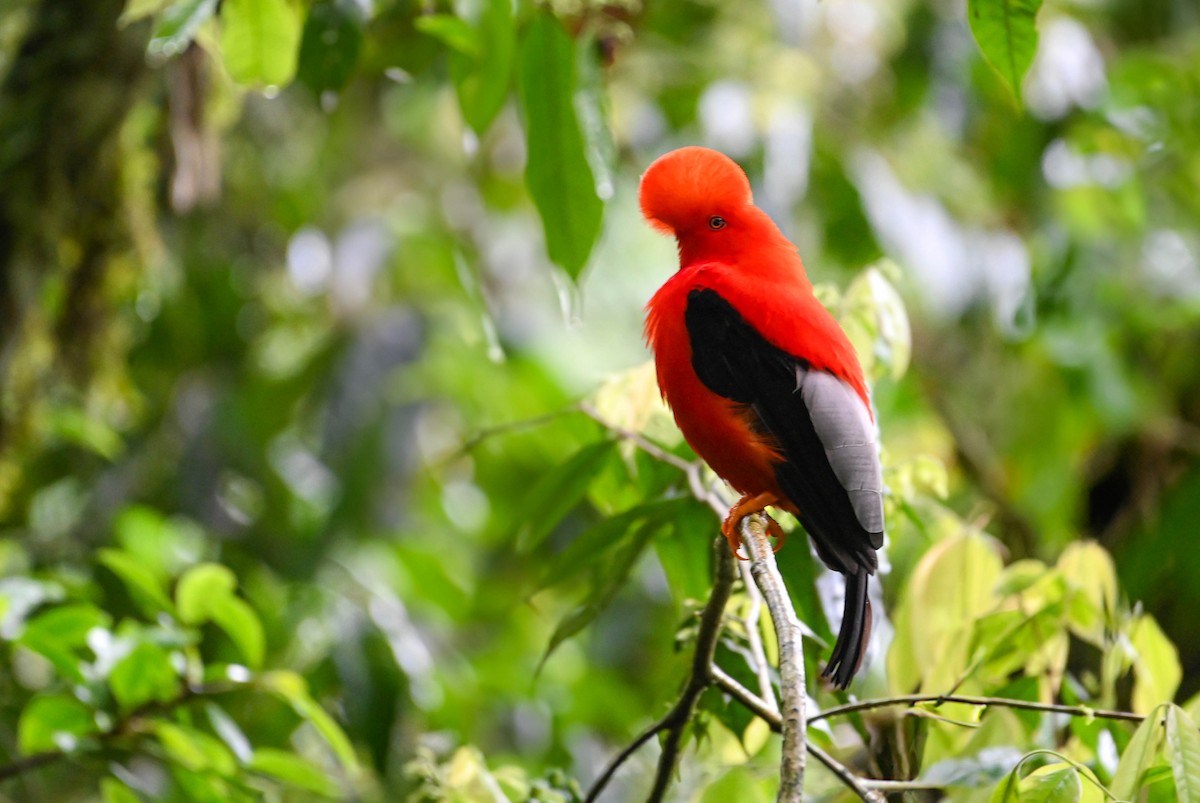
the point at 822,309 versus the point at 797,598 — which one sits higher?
the point at 822,309

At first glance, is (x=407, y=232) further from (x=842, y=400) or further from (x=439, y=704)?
(x=842, y=400)

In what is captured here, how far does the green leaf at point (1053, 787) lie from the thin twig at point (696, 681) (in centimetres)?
39

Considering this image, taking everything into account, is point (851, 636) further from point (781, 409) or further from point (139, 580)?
point (139, 580)

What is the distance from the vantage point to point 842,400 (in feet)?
5.45

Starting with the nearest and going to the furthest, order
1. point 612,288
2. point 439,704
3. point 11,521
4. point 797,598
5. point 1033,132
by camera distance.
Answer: point 797,598 → point 439,704 → point 11,521 → point 1033,132 → point 612,288

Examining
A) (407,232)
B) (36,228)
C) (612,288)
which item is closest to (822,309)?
(36,228)

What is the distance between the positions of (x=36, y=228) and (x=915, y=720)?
2.23 metres

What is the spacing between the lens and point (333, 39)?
2.03 m

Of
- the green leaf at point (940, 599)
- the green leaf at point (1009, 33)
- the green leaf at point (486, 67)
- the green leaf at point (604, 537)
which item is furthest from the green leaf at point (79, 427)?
the green leaf at point (1009, 33)

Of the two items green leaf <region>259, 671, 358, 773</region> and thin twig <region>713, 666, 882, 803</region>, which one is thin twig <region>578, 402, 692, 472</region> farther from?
green leaf <region>259, 671, 358, 773</region>

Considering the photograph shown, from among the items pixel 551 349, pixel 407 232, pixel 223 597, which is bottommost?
pixel 551 349

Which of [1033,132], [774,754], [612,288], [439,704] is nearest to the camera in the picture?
[774,754]

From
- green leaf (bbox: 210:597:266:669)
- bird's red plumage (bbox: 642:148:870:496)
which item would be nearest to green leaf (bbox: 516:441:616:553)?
bird's red plumage (bbox: 642:148:870:496)

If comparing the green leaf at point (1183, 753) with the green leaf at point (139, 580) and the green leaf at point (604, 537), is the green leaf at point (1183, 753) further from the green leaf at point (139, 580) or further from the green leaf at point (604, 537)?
the green leaf at point (139, 580)
